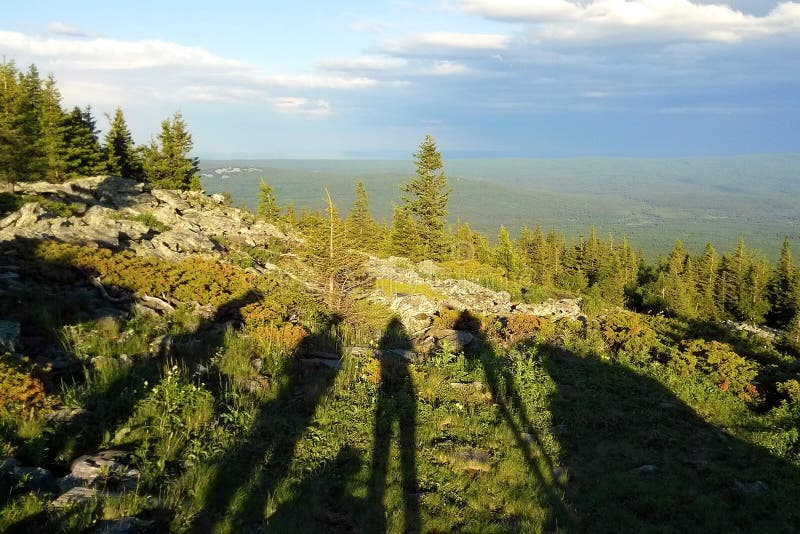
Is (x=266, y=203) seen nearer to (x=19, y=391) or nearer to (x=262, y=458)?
(x=19, y=391)

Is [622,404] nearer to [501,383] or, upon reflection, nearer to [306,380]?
[501,383]

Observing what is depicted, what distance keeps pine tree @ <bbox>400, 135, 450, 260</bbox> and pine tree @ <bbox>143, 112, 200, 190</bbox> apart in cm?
2419

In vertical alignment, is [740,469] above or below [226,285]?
below

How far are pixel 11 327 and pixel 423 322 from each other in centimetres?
1246

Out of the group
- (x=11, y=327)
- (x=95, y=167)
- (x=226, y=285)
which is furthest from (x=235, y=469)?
(x=95, y=167)

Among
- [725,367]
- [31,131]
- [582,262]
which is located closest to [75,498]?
[725,367]

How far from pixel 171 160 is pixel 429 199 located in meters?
28.5

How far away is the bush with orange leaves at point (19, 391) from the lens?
21.1ft

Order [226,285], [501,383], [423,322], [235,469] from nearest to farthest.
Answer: [235,469]
[501,383]
[226,285]
[423,322]

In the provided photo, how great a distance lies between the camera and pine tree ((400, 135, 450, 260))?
1839 inches

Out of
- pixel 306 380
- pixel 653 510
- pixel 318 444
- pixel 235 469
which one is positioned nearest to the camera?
pixel 235 469

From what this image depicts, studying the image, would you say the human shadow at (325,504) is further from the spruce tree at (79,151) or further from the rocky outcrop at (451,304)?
the spruce tree at (79,151)

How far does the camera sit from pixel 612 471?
27.7ft

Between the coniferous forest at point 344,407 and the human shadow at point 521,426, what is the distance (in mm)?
50
